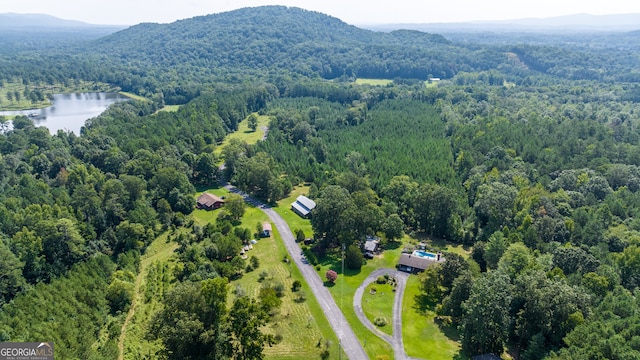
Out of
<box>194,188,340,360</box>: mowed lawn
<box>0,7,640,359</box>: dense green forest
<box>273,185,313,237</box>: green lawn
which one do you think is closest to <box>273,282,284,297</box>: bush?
<box>194,188,340,360</box>: mowed lawn

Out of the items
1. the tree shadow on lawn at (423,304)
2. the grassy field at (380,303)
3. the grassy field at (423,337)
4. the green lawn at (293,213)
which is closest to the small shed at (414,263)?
the grassy field at (380,303)

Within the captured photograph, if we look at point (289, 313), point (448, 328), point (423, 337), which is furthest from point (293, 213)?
point (448, 328)

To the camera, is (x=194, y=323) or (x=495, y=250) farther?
(x=495, y=250)

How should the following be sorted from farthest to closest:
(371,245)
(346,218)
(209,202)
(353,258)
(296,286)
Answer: (209,202)
(371,245)
(346,218)
(353,258)
(296,286)

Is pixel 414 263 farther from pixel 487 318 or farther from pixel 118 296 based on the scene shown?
pixel 118 296

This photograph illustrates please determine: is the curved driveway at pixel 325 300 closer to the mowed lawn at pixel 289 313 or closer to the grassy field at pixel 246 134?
the mowed lawn at pixel 289 313

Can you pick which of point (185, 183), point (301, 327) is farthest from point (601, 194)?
point (185, 183)
